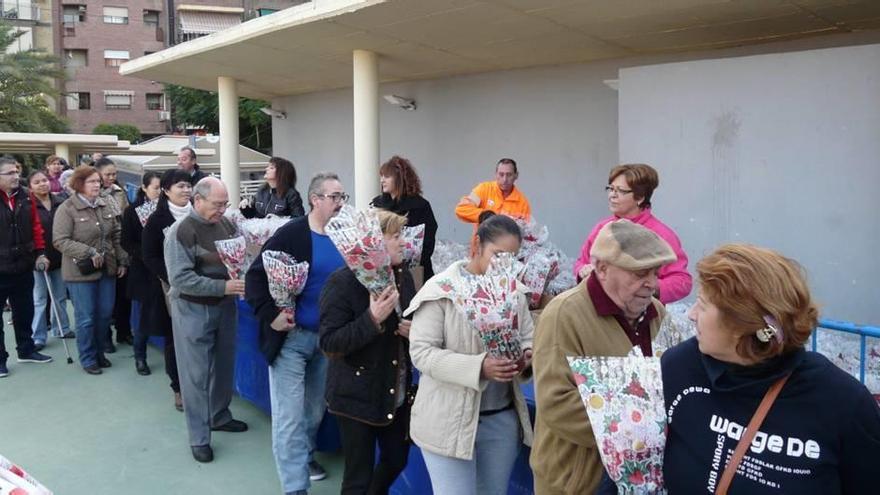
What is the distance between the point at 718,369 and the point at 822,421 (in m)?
0.24

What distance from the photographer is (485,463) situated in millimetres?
2857

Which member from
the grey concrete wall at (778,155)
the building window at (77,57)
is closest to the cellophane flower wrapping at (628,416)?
the grey concrete wall at (778,155)

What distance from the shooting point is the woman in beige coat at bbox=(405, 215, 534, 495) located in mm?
2689

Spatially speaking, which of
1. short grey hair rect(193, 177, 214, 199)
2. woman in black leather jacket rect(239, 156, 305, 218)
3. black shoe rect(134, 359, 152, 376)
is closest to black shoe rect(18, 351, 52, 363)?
black shoe rect(134, 359, 152, 376)

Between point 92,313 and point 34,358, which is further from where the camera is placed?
point 34,358

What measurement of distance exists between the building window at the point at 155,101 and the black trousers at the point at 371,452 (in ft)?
165

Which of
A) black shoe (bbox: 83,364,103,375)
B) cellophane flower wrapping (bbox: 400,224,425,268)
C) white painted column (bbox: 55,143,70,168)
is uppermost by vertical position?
white painted column (bbox: 55,143,70,168)

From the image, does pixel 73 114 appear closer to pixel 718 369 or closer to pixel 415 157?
pixel 415 157

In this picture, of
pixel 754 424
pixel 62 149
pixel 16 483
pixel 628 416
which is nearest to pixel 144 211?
pixel 16 483

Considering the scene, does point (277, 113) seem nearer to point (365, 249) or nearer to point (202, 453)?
point (202, 453)

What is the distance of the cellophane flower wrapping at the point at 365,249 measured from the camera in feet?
9.75

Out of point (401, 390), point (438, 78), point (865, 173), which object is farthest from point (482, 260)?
point (438, 78)

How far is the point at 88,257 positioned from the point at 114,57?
154 feet

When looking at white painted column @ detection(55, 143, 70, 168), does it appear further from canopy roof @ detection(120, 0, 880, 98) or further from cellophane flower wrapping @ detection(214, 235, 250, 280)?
cellophane flower wrapping @ detection(214, 235, 250, 280)
